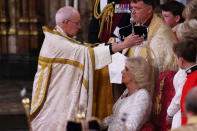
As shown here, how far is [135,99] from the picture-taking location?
4207 mm

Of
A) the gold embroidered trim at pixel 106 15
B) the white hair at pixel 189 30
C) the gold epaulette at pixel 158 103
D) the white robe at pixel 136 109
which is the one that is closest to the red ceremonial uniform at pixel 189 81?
the white hair at pixel 189 30

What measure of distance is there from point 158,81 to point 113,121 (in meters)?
0.55

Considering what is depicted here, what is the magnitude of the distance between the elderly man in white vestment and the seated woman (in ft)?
1.21

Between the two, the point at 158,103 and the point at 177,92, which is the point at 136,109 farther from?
the point at 177,92

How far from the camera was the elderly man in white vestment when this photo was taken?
4730mm

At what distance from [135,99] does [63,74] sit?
0.90 metres

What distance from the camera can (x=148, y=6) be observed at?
4707 millimetres

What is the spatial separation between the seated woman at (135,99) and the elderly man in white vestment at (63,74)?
0.37 metres

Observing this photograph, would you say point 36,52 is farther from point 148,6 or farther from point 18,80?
point 148,6

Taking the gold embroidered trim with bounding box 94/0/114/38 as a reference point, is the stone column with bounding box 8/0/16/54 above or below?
below

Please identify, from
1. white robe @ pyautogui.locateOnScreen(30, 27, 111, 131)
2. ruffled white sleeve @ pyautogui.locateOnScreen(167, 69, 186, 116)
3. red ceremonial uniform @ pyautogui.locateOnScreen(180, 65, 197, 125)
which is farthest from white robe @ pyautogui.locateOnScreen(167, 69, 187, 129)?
white robe @ pyautogui.locateOnScreen(30, 27, 111, 131)

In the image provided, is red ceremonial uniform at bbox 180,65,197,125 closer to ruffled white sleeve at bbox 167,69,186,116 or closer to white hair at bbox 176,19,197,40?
ruffled white sleeve at bbox 167,69,186,116

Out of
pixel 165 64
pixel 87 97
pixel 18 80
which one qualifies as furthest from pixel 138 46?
pixel 18 80

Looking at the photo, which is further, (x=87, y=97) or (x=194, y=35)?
(x=87, y=97)
